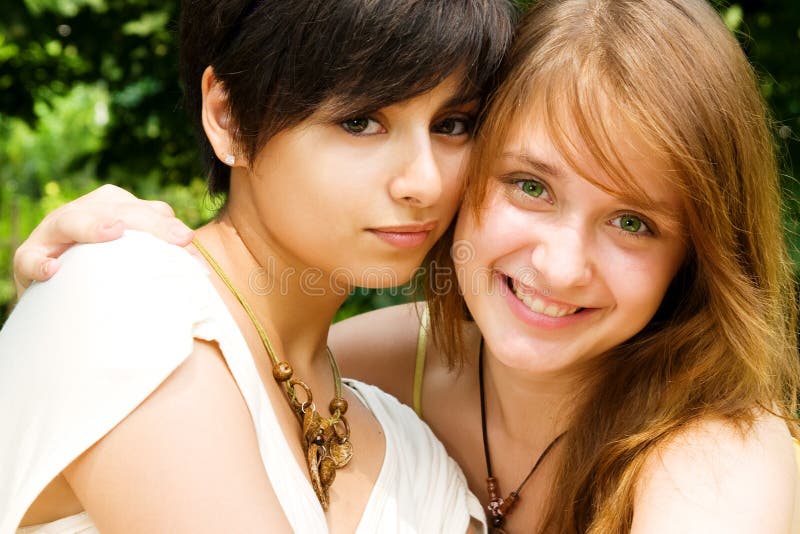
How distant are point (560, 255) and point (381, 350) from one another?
98 centimetres

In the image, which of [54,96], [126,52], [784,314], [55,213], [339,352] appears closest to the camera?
[55,213]

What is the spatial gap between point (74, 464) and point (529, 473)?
1.43 metres

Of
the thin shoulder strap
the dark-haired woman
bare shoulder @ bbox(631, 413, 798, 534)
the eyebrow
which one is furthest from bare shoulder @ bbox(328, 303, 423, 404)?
bare shoulder @ bbox(631, 413, 798, 534)

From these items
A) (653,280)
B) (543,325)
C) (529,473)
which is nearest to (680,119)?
(653,280)

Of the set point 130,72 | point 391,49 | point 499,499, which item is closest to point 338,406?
point 499,499

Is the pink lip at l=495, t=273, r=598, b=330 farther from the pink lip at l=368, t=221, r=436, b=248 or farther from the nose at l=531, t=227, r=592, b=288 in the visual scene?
the pink lip at l=368, t=221, r=436, b=248

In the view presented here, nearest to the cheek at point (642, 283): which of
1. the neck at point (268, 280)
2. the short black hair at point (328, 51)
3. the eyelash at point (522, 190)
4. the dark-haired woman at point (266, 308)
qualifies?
the eyelash at point (522, 190)

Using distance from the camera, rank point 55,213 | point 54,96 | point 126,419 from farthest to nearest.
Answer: point 54,96
point 55,213
point 126,419

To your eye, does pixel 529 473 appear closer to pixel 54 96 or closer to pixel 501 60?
pixel 501 60

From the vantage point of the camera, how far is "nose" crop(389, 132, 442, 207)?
2.10m

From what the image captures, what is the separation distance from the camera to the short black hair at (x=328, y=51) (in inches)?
78.0

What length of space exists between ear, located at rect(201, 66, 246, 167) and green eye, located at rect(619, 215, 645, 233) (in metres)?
0.92

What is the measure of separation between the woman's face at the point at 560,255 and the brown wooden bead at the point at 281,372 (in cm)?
54

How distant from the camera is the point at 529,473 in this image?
268cm
